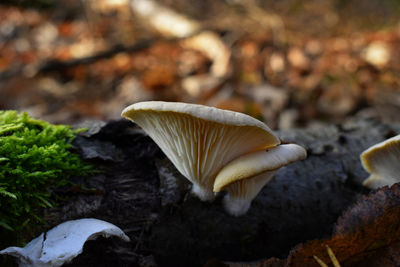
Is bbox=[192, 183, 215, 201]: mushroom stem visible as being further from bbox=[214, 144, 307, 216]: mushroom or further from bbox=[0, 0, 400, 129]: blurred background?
bbox=[0, 0, 400, 129]: blurred background

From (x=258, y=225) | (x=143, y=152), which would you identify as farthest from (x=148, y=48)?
(x=258, y=225)

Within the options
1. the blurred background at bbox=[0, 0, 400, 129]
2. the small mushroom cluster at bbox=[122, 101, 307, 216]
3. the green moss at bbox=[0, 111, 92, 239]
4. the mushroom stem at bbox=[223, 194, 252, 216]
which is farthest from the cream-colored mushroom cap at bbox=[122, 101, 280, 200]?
the blurred background at bbox=[0, 0, 400, 129]

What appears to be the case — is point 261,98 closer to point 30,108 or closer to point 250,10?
point 30,108

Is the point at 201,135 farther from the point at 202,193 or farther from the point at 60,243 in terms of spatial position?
the point at 60,243

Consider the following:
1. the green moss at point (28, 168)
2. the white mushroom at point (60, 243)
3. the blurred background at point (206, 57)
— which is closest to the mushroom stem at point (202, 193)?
the white mushroom at point (60, 243)

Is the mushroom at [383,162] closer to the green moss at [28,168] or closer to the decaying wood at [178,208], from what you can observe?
the decaying wood at [178,208]

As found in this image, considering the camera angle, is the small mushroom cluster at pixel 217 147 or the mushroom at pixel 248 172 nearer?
the small mushroom cluster at pixel 217 147
